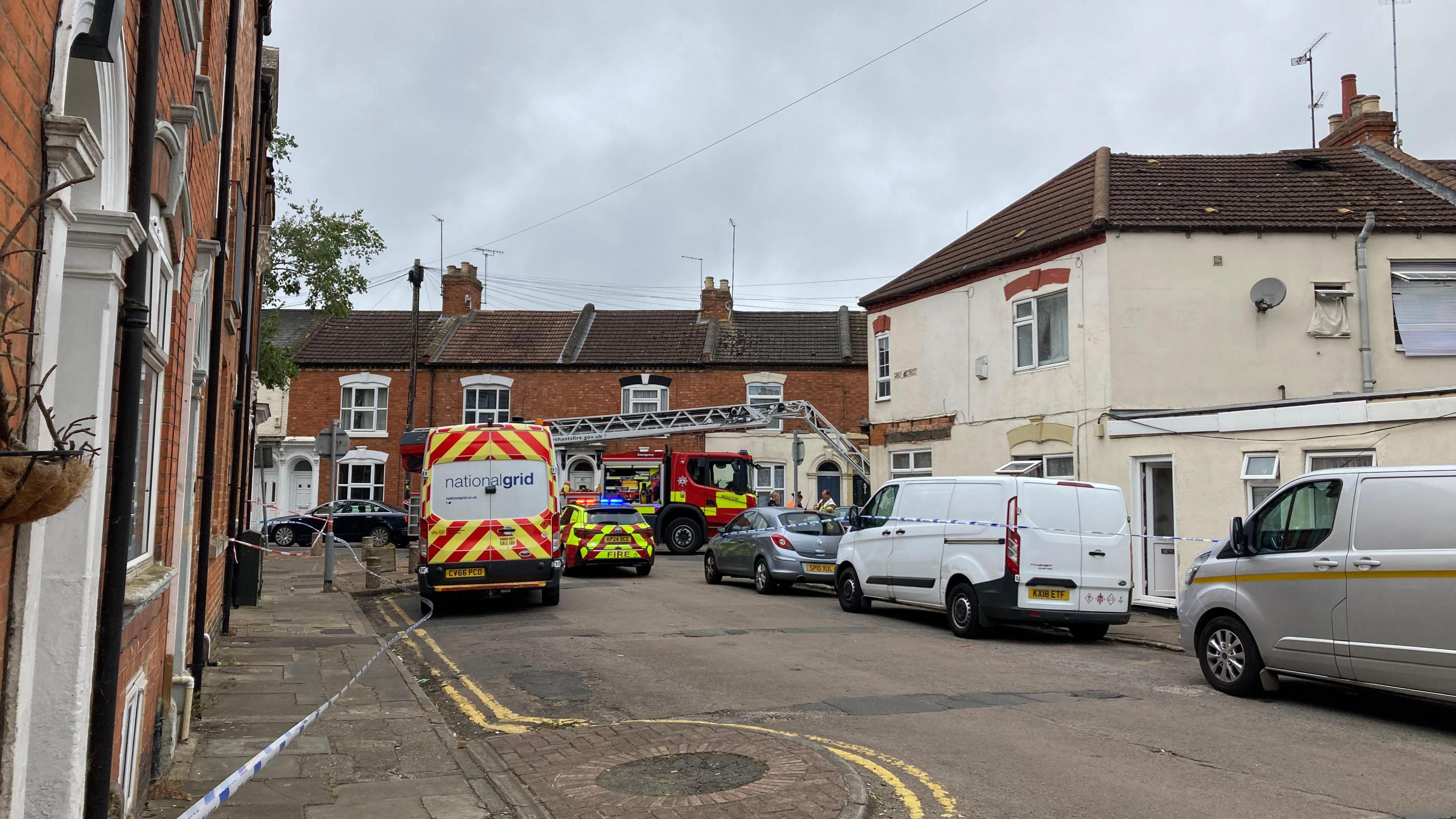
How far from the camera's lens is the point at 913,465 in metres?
22.7

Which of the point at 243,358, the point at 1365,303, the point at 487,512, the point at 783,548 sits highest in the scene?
the point at 1365,303

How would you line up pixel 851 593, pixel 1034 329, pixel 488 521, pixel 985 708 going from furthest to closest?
pixel 1034 329, pixel 851 593, pixel 488 521, pixel 985 708

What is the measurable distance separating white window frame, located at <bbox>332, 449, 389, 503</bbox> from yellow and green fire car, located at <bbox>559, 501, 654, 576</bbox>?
1879cm

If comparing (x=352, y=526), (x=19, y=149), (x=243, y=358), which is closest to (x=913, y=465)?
(x=243, y=358)

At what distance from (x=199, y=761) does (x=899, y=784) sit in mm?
4409

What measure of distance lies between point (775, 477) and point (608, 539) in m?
16.5

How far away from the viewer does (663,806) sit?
225 inches

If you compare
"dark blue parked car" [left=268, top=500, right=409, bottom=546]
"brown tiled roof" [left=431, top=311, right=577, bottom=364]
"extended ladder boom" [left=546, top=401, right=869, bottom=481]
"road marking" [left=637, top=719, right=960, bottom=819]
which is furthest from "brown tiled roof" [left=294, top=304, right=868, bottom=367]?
"road marking" [left=637, top=719, right=960, bottom=819]

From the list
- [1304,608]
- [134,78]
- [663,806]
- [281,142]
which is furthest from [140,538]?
[281,142]

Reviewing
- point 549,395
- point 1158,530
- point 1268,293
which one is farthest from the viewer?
point 549,395

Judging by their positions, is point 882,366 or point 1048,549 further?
point 882,366

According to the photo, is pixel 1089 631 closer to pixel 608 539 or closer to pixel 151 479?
pixel 608 539

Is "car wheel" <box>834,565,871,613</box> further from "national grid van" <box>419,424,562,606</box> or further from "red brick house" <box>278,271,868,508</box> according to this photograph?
"red brick house" <box>278,271,868,508</box>

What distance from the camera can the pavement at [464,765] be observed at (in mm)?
5793
